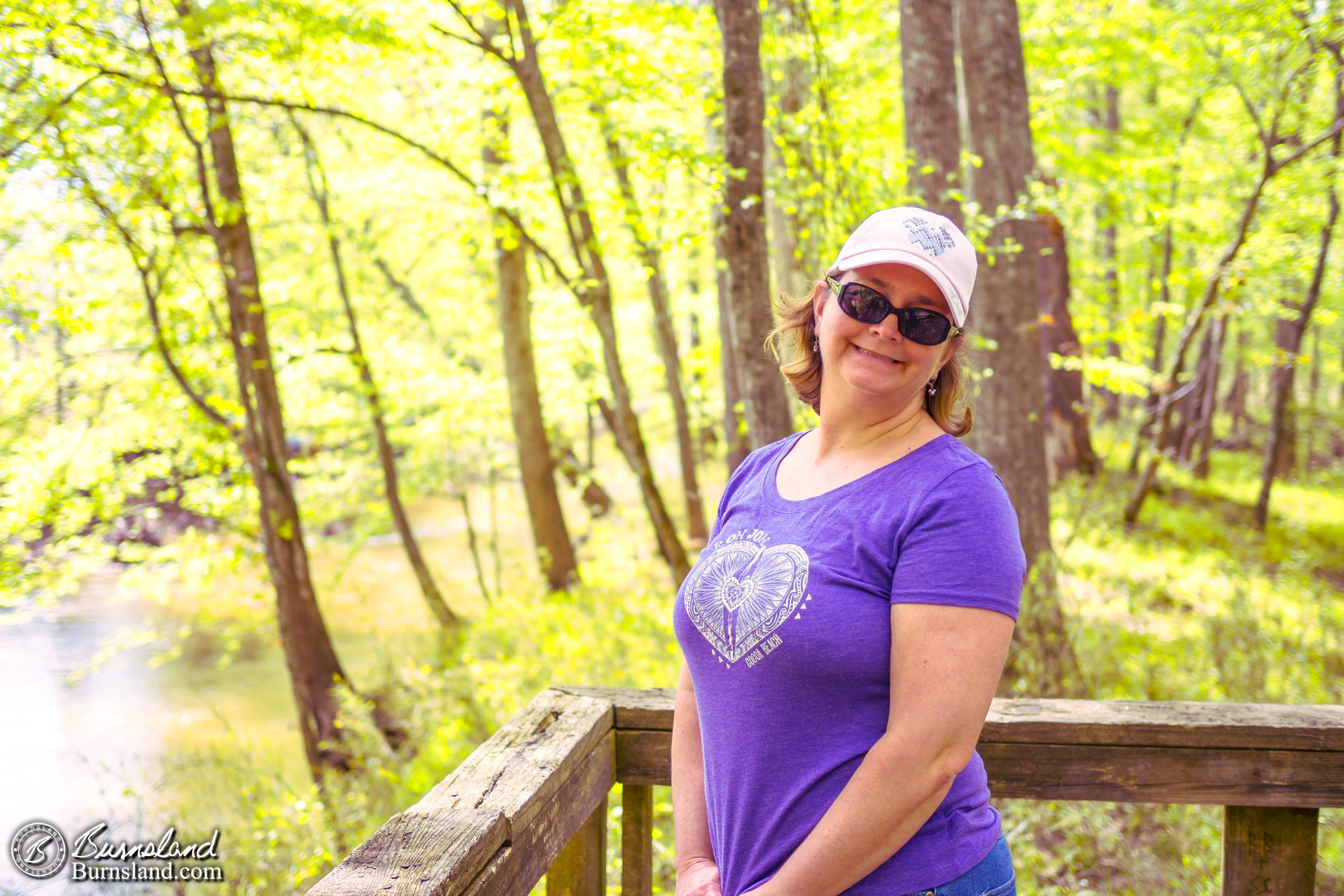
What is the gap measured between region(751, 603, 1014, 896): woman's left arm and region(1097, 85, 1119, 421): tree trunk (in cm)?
858

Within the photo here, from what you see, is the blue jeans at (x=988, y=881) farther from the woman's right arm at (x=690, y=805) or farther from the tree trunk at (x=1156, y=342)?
the tree trunk at (x=1156, y=342)

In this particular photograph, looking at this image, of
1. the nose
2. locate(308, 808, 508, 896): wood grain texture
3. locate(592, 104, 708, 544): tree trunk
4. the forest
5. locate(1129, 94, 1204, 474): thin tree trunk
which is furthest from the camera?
locate(1129, 94, 1204, 474): thin tree trunk

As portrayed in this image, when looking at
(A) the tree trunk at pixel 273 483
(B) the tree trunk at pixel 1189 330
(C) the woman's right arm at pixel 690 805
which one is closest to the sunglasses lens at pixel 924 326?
(C) the woman's right arm at pixel 690 805

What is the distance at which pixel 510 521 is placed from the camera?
61.1 feet

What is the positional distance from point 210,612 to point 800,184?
32.8ft

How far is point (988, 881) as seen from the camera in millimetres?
1371

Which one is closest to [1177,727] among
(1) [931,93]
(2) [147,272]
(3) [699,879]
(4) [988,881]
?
(4) [988,881]

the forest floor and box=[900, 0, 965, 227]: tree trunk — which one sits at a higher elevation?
box=[900, 0, 965, 227]: tree trunk

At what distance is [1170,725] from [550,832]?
1.31 m

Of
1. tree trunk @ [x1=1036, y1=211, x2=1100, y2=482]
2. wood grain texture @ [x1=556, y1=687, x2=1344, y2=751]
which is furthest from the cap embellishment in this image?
tree trunk @ [x1=1036, y1=211, x2=1100, y2=482]

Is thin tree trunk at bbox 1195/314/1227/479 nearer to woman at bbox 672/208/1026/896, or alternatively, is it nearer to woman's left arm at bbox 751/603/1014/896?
woman at bbox 672/208/1026/896

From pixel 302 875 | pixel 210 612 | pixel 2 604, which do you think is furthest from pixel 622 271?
pixel 302 875

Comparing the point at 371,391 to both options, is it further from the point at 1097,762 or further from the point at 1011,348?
the point at 1097,762

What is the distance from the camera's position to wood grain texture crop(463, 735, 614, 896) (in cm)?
136
